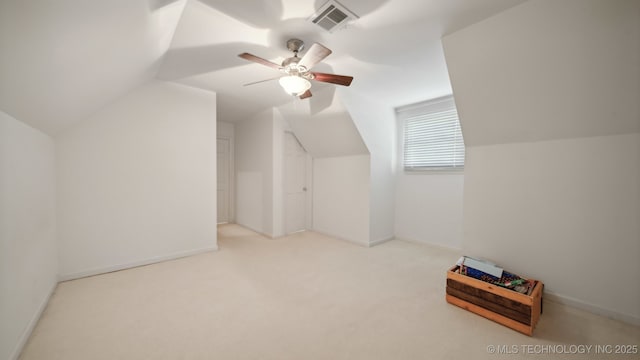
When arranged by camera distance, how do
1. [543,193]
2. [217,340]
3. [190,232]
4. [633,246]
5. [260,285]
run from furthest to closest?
[190,232] < [260,285] < [543,193] < [633,246] < [217,340]

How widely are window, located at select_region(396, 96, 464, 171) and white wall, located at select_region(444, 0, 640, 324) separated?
119 centimetres

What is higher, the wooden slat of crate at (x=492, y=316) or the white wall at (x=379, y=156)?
the white wall at (x=379, y=156)

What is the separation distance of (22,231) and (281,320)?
2096 mm

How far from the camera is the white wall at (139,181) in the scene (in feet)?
8.92

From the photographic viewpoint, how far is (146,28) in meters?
1.79

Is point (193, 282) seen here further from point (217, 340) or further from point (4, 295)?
point (4, 295)

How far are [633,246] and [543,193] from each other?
0.70m

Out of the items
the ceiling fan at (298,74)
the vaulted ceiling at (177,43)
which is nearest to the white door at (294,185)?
the vaulted ceiling at (177,43)

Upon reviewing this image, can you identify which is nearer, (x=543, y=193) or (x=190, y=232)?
(x=543, y=193)

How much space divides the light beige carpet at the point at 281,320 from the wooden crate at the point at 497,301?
0.07 meters

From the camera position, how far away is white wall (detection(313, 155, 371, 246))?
13.5 ft

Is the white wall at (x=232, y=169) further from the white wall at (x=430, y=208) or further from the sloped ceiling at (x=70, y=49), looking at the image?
the white wall at (x=430, y=208)

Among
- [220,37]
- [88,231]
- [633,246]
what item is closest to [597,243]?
[633,246]

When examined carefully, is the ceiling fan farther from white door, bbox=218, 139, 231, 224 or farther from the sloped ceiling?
white door, bbox=218, 139, 231, 224
